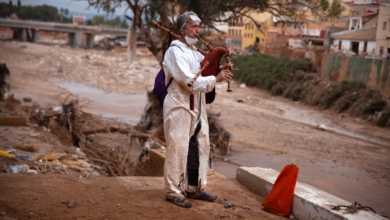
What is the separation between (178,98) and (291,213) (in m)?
1.56

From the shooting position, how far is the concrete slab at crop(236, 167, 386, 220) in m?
4.43

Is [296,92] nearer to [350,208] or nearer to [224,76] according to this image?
[224,76]

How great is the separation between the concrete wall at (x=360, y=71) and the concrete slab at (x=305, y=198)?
364 cm

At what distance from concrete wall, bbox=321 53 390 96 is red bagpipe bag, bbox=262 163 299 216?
406 cm

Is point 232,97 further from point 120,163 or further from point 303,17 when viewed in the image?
point 120,163

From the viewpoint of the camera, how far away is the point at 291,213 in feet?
16.4

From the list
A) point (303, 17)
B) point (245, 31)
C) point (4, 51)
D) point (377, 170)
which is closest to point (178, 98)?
point (377, 170)

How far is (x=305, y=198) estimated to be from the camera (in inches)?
190

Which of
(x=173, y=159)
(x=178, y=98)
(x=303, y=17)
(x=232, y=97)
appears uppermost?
(x=303, y=17)

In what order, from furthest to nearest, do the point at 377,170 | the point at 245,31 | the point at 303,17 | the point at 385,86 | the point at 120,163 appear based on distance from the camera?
the point at 245,31, the point at 303,17, the point at 377,170, the point at 385,86, the point at 120,163

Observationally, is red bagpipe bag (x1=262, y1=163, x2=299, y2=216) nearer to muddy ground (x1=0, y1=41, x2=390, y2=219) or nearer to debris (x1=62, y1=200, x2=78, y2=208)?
muddy ground (x1=0, y1=41, x2=390, y2=219)

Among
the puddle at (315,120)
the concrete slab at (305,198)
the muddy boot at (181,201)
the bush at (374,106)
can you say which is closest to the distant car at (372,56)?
the bush at (374,106)

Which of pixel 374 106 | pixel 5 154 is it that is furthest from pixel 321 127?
pixel 5 154

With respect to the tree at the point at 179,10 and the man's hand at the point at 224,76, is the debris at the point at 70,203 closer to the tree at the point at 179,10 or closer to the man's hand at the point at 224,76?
the man's hand at the point at 224,76
